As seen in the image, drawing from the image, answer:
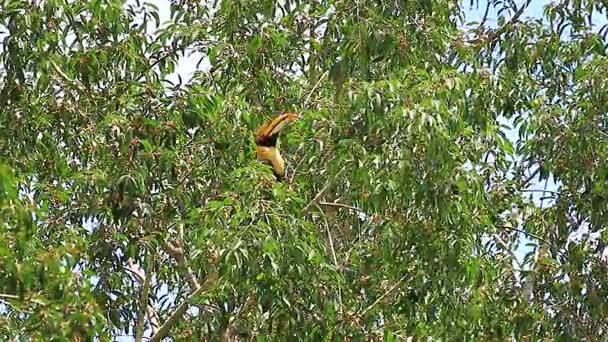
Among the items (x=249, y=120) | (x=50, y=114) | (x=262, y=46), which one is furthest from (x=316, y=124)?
(x=50, y=114)

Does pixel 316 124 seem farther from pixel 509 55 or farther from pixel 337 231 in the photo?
pixel 509 55

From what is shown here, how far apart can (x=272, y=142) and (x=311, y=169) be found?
27 cm

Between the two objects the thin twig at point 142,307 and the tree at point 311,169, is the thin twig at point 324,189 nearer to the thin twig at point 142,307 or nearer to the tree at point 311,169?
the tree at point 311,169

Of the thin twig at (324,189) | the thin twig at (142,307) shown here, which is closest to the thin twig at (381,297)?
the thin twig at (324,189)

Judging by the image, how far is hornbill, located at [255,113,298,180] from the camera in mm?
6215

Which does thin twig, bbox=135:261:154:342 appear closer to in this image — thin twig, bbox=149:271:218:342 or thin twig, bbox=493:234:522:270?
thin twig, bbox=149:271:218:342

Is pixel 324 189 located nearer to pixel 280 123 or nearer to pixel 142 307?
pixel 280 123

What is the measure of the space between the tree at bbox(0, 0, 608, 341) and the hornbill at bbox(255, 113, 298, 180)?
0.27ft

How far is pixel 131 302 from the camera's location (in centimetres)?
661

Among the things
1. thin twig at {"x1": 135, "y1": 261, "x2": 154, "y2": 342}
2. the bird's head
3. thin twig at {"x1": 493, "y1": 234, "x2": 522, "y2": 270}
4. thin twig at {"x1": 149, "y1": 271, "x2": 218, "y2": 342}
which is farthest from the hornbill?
thin twig at {"x1": 493, "y1": 234, "x2": 522, "y2": 270}

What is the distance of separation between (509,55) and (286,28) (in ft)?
4.37

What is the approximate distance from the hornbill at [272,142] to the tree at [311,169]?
0.08 m

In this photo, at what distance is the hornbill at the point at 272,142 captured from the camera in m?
6.21

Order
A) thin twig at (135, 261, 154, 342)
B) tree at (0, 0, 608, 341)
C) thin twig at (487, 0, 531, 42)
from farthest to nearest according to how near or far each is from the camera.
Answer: thin twig at (487, 0, 531, 42) → thin twig at (135, 261, 154, 342) → tree at (0, 0, 608, 341)
